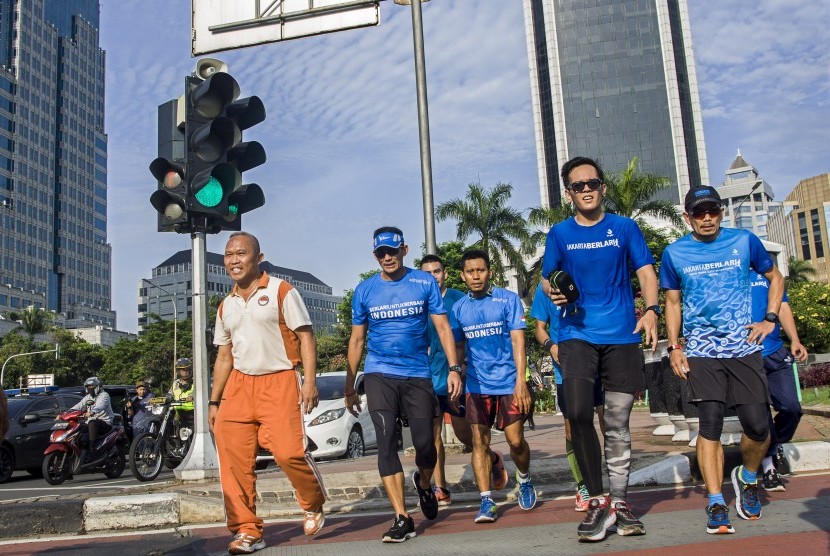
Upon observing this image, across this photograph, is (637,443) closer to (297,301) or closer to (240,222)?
(240,222)

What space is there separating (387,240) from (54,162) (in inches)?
5160

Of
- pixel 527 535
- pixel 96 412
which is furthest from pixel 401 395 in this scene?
pixel 96 412

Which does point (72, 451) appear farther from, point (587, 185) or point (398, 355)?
point (587, 185)

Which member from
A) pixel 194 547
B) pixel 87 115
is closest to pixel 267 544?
pixel 194 547

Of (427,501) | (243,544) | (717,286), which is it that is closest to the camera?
(243,544)

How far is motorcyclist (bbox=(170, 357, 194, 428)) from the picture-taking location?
1183 cm

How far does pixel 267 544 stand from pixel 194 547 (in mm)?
431

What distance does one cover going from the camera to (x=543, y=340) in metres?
5.81

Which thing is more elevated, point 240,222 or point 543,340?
point 240,222

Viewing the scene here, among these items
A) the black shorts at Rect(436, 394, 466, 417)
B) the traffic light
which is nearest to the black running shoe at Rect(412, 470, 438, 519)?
the black shorts at Rect(436, 394, 466, 417)

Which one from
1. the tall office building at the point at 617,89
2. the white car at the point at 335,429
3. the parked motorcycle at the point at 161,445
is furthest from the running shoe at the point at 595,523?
the tall office building at the point at 617,89

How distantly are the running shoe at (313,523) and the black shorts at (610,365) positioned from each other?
5.91 feet

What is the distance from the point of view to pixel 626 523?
171 inches

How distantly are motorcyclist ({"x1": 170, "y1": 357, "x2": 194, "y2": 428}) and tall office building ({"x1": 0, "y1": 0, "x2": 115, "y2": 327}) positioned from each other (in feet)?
321
